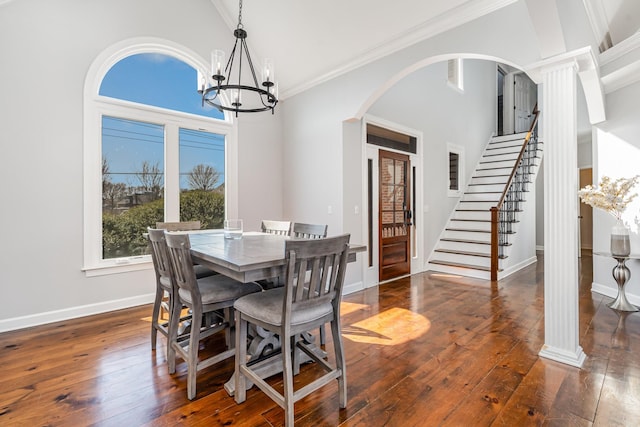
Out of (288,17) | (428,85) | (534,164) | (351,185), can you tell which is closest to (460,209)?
(534,164)

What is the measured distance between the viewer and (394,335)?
9.23 ft

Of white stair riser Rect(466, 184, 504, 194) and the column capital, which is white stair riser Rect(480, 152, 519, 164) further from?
the column capital

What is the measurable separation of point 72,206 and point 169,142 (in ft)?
4.19

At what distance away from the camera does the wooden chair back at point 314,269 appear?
5.02ft

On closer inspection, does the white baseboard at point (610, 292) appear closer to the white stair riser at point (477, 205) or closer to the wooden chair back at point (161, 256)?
the white stair riser at point (477, 205)

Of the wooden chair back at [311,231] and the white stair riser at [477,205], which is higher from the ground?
the white stair riser at [477,205]

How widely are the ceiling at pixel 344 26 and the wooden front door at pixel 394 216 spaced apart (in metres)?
1.59

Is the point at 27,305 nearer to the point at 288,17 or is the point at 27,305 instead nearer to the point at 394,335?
the point at 394,335

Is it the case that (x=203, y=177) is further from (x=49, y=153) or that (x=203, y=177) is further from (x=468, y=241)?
(x=468, y=241)

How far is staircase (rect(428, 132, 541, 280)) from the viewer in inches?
208

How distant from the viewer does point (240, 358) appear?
1819 millimetres

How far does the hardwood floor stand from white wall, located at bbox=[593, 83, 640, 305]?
0.94 meters

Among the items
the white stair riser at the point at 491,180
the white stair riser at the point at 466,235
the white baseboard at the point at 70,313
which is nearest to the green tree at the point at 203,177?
the white baseboard at the point at 70,313

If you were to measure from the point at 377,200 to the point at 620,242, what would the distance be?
285 cm
